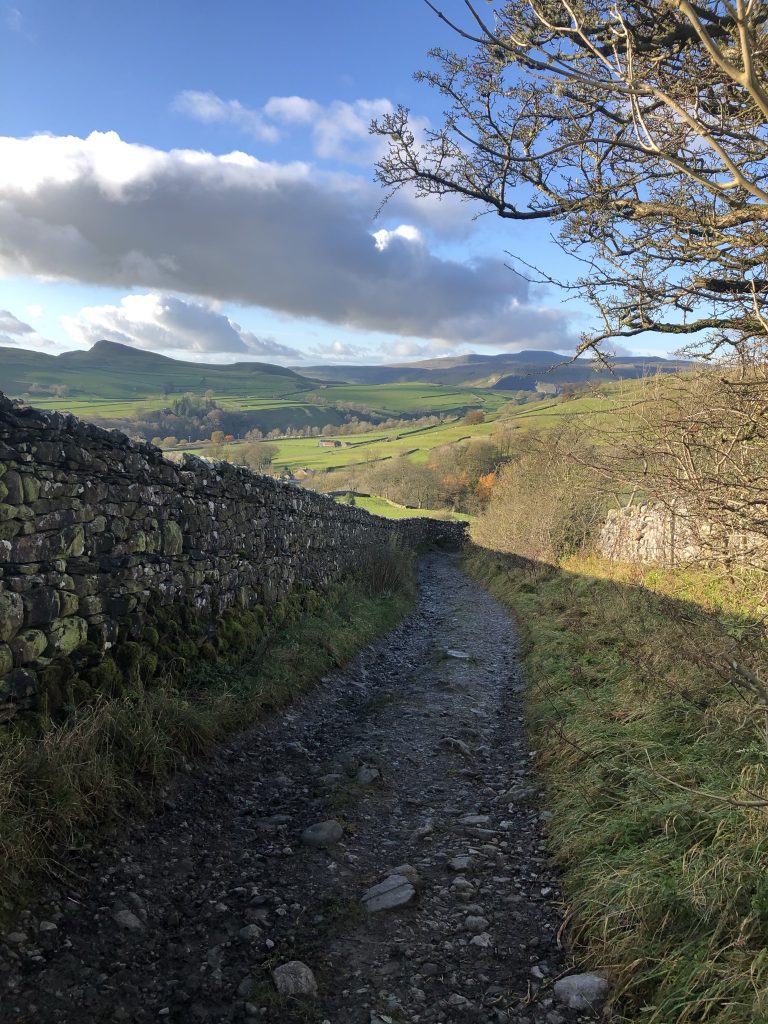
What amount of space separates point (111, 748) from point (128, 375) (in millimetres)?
99729

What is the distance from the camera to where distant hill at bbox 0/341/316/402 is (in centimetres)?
6481

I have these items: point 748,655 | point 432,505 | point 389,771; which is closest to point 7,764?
point 389,771

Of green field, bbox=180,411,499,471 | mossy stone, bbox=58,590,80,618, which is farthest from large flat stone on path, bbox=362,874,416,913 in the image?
green field, bbox=180,411,499,471

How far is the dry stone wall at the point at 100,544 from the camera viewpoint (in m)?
4.13

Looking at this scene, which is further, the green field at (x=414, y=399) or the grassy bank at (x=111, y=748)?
the green field at (x=414, y=399)

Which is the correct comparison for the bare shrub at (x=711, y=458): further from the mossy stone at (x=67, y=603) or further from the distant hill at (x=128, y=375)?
the distant hill at (x=128, y=375)

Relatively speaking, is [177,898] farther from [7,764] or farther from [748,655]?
[748,655]

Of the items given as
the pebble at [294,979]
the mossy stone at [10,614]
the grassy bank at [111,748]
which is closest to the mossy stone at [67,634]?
the mossy stone at [10,614]

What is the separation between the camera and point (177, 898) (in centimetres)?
346

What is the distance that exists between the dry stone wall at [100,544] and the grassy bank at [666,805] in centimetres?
381

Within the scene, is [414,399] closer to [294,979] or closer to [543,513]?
[543,513]

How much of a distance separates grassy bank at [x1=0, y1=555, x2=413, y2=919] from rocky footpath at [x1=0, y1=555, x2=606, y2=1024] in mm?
184

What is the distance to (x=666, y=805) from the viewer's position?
3668 mm

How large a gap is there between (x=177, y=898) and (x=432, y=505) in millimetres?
47570
